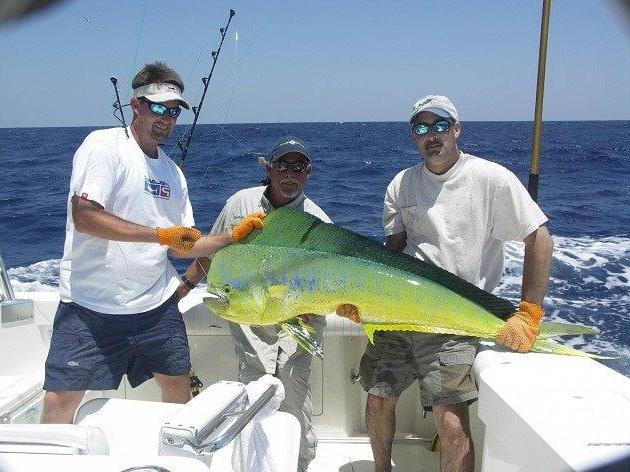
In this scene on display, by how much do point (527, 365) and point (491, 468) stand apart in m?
0.37

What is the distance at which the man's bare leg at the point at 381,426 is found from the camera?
278 cm

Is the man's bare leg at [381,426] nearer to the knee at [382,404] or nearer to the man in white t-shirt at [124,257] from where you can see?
the knee at [382,404]

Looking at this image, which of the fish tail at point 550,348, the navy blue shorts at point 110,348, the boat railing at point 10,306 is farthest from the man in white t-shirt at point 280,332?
the fish tail at point 550,348

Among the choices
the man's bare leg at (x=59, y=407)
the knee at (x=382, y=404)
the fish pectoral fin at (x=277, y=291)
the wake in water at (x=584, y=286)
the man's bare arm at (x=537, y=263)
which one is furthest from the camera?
the wake in water at (x=584, y=286)

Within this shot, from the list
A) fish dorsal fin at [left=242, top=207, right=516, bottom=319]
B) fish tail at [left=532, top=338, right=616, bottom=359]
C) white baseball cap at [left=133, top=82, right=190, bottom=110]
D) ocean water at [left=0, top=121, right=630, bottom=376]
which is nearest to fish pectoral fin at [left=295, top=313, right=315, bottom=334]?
fish dorsal fin at [left=242, top=207, right=516, bottom=319]

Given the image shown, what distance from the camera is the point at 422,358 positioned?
2648 mm

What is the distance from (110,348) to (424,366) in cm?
131

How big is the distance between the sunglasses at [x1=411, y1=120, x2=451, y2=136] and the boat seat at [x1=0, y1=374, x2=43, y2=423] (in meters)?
2.20

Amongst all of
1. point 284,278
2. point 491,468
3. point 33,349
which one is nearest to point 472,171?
point 284,278

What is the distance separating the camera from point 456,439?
253cm

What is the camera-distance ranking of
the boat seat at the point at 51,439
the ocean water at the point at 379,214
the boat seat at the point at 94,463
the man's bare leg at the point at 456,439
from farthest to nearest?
the ocean water at the point at 379,214
the man's bare leg at the point at 456,439
the boat seat at the point at 51,439
the boat seat at the point at 94,463

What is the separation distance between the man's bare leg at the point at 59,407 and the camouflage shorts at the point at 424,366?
1236 millimetres

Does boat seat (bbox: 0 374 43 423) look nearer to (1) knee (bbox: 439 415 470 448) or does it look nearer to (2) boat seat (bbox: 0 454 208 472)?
(2) boat seat (bbox: 0 454 208 472)

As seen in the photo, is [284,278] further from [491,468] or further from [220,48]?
[220,48]
